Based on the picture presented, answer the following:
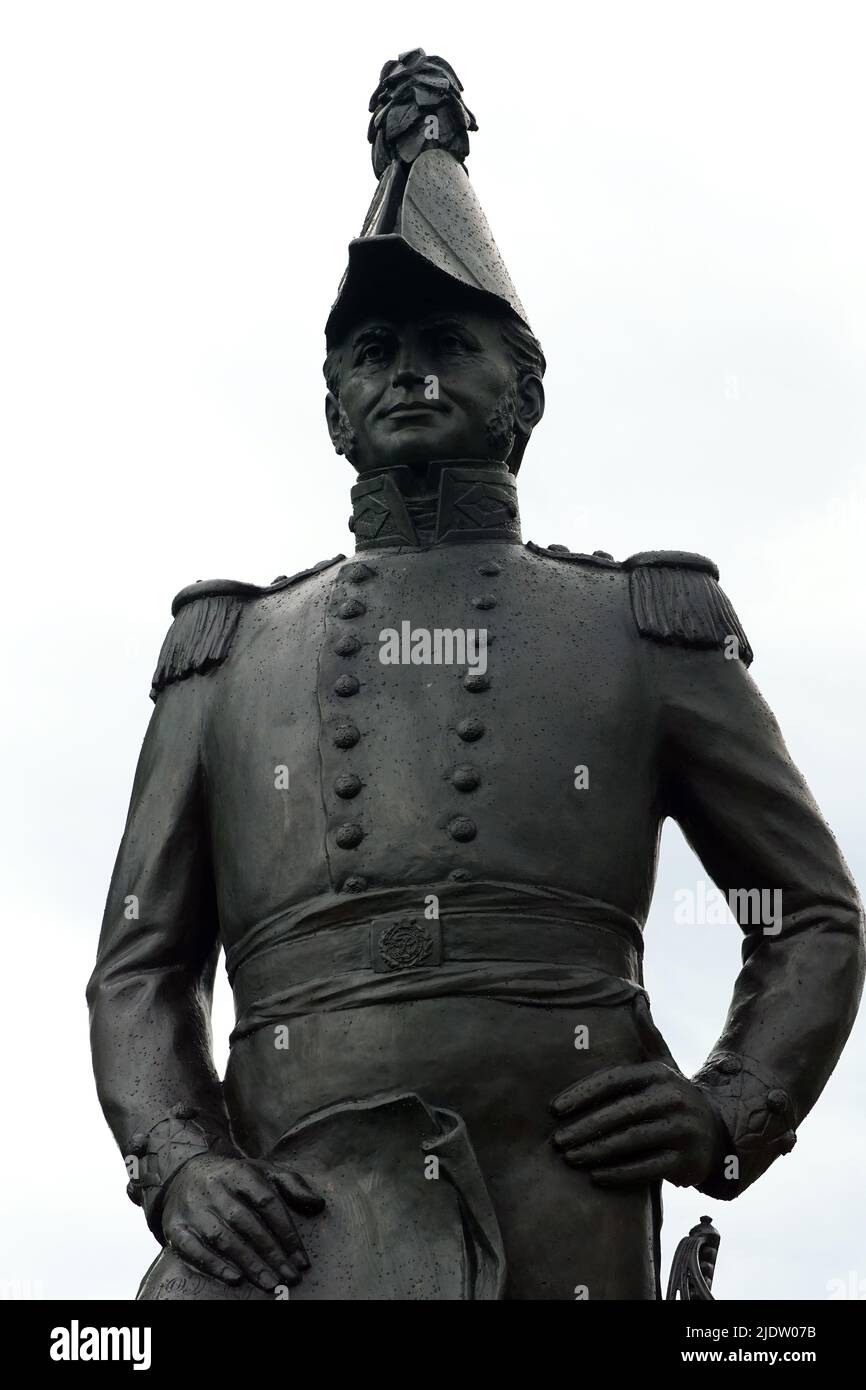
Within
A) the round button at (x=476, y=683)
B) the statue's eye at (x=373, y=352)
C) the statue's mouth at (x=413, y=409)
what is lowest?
the round button at (x=476, y=683)

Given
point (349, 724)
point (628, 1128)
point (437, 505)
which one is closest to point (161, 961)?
point (349, 724)

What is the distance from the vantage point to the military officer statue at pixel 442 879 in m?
10.1

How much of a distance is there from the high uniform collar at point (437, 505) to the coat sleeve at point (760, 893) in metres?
0.92

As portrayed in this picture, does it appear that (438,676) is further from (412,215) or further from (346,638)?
(412,215)

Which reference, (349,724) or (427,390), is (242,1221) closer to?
(349,724)

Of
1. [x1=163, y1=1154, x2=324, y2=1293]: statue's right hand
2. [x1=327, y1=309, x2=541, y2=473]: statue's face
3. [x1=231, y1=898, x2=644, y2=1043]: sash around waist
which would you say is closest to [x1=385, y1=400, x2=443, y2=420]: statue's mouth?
[x1=327, y1=309, x2=541, y2=473]: statue's face

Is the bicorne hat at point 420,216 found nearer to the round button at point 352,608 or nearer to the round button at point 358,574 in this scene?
the round button at point 358,574

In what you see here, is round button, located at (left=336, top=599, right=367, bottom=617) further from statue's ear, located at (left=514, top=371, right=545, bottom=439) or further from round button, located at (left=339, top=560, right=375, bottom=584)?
statue's ear, located at (left=514, top=371, right=545, bottom=439)

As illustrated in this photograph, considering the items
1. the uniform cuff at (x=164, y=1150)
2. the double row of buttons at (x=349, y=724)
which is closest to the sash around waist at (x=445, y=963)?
the double row of buttons at (x=349, y=724)

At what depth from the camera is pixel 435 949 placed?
1035 cm

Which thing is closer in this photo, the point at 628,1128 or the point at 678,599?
the point at 628,1128

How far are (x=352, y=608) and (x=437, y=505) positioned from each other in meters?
0.63
